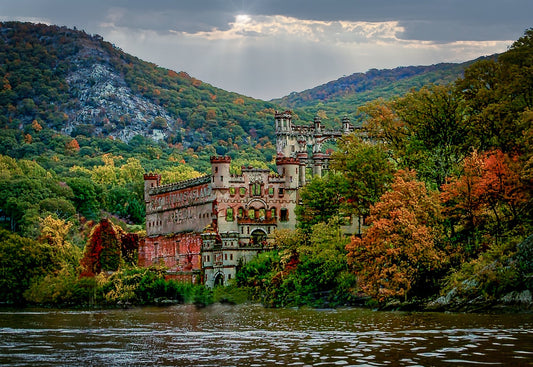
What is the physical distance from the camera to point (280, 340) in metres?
47.4

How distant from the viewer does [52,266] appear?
100938 mm

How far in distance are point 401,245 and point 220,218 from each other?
43.9 meters

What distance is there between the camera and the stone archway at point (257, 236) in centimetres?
10739

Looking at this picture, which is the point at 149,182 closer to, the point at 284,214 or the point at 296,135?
the point at 284,214

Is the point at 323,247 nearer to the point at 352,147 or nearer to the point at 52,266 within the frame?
the point at 352,147

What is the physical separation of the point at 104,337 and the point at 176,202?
234ft

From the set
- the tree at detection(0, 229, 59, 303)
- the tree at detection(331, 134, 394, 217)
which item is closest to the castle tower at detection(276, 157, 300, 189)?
the tree at detection(331, 134, 394, 217)

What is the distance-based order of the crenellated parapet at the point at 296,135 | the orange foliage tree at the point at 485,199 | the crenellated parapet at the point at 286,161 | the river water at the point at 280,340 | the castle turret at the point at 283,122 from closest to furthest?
1. the river water at the point at 280,340
2. the orange foliage tree at the point at 485,199
3. the crenellated parapet at the point at 286,161
4. the crenellated parapet at the point at 296,135
5. the castle turret at the point at 283,122

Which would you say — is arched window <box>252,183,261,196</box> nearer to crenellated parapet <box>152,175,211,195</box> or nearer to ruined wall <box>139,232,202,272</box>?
crenellated parapet <box>152,175,211,195</box>

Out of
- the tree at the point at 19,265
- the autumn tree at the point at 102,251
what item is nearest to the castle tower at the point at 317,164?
the autumn tree at the point at 102,251

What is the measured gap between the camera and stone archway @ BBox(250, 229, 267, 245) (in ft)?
352

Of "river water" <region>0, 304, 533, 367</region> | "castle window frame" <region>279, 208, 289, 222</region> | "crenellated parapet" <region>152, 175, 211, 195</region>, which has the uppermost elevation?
"crenellated parapet" <region>152, 175, 211, 195</region>

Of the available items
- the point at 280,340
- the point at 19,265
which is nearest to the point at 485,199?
the point at 280,340

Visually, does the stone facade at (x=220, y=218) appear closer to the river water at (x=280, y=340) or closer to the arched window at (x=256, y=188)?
the arched window at (x=256, y=188)
